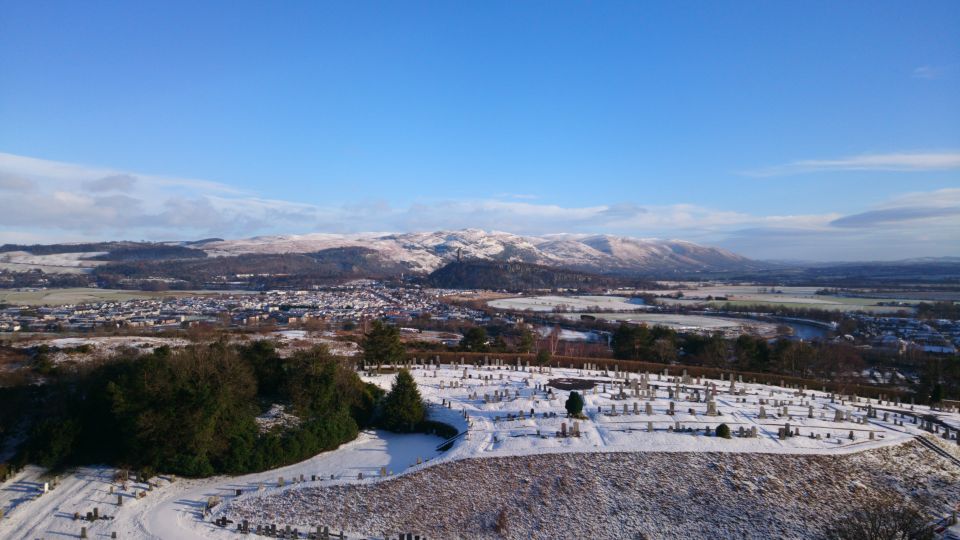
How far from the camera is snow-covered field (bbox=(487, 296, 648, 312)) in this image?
101119mm

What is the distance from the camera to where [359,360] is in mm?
41219

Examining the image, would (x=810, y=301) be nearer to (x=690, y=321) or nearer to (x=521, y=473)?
(x=690, y=321)

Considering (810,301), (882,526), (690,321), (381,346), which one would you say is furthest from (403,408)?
(810,301)

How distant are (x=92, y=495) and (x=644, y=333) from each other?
39.3 metres

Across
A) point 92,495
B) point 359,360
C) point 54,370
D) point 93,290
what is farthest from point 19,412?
point 93,290

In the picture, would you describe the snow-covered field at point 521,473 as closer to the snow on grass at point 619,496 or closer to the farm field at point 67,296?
the snow on grass at point 619,496

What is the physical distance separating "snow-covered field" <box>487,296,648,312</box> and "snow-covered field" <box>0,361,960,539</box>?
7027cm

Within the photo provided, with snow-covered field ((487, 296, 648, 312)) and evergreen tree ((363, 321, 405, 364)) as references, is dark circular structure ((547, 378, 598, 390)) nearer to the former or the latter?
evergreen tree ((363, 321, 405, 364))

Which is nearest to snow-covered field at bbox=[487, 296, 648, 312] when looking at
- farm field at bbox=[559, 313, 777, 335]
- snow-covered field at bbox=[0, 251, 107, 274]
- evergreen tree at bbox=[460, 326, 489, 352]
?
farm field at bbox=[559, 313, 777, 335]

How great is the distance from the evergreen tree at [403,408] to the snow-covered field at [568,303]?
6892 centimetres

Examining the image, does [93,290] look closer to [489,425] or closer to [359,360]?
[359,360]

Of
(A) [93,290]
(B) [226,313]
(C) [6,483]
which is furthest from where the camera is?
(A) [93,290]

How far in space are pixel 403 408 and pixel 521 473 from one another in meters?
8.32

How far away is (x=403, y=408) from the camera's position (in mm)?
28234
